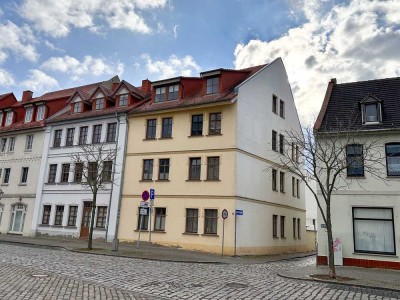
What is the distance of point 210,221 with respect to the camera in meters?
24.2

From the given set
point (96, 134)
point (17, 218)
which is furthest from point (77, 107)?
point (17, 218)

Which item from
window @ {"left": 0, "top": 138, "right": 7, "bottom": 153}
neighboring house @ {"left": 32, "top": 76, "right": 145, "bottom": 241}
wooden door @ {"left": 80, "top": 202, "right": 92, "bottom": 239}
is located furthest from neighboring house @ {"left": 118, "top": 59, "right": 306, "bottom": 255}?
window @ {"left": 0, "top": 138, "right": 7, "bottom": 153}

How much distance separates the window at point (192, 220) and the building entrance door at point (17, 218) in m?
17.0

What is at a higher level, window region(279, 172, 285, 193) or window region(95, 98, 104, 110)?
window region(95, 98, 104, 110)

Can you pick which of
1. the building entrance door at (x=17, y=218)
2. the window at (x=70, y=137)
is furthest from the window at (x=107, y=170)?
the building entrance door at (x=17, y=218)

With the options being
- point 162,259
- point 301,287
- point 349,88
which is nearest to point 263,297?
point 301,287

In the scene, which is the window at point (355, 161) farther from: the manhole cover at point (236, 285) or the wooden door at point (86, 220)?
the wooden door at point (86, 220)

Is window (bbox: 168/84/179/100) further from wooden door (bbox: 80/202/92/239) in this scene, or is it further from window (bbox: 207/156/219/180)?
wooden door (bbox: 80/202/92/239)

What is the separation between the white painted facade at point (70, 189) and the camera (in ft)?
93.0

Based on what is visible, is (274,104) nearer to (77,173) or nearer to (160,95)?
(160,95)

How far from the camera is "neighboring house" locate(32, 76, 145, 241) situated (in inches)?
1134

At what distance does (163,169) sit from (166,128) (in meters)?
3.09

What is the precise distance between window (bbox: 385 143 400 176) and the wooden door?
2144 centimetres

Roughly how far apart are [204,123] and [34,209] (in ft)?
57.4
